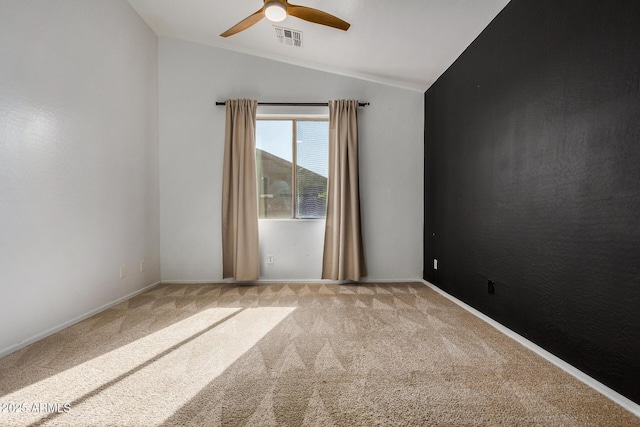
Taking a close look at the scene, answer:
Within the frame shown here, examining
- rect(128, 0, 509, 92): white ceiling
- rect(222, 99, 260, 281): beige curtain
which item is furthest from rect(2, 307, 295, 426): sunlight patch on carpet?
rect(128, 0, 509, 92): white ceiling

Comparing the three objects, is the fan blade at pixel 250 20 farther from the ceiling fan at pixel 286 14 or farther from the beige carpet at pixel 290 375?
the beige carpet at pixel 290 375

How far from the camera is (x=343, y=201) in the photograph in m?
3.29

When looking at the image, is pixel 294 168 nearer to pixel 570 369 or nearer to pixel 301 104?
pixel 301 104

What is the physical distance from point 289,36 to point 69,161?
8.10 ft

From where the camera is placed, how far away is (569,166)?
4.93ft

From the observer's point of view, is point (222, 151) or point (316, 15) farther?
point (222, 151)

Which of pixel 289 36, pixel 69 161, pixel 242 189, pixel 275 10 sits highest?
pixel 289 36

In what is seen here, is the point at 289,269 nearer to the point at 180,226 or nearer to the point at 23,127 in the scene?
the point at 180,226

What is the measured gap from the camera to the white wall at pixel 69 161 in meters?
1.75

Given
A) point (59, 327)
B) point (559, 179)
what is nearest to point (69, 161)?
point (59, 327)

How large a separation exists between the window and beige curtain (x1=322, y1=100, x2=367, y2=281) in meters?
0.22

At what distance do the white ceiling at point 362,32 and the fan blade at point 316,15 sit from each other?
340mm

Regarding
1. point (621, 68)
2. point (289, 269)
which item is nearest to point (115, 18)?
point (289, 269)

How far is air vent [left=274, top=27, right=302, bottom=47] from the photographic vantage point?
2842 mm
